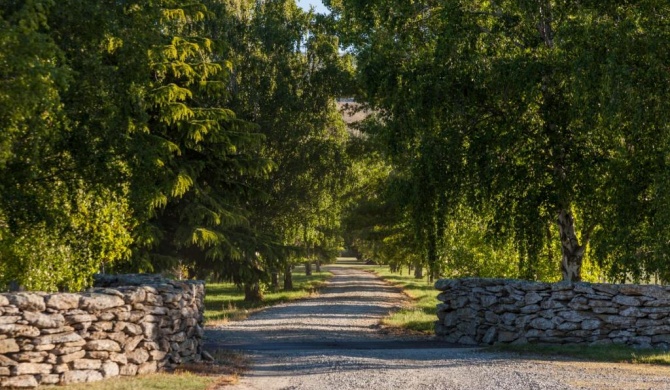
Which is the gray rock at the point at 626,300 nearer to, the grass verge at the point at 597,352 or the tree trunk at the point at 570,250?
the grass verge at the point at 597,352

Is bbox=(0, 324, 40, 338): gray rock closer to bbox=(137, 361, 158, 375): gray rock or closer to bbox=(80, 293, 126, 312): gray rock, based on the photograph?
bbox=(80, 293, 126, 312): gray rock

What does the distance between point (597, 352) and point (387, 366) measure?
422 centimetres

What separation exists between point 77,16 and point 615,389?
411 inches

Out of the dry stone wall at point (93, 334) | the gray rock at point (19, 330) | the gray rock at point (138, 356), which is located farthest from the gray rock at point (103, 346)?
the gray rock at point (19, 330)

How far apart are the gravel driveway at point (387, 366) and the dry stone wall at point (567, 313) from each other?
1.12 m

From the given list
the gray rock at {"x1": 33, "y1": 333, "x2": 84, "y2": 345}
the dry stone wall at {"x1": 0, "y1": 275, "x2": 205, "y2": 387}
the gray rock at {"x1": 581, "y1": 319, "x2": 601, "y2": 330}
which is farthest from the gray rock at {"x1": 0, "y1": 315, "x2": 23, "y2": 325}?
the gray rock at {"x1": 581, "y1": 319, "x2": 601, "y2": 330}

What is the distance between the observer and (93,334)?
1277 centimetres

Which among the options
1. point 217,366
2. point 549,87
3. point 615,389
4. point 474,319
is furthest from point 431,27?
point 615,389

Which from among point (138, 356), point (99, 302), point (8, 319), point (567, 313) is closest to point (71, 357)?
point (99, 302)

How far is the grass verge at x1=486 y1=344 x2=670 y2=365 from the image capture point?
15.1m

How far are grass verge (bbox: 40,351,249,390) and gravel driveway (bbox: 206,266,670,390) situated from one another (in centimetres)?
35

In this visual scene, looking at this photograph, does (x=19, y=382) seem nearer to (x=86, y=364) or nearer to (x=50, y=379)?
(x=50, y=379)

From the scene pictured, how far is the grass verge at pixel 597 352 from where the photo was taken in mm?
15148

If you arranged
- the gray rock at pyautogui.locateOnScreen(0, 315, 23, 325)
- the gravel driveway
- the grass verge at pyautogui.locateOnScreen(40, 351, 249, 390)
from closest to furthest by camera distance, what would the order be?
the gray rock at pyautogui.locateOnScreen(0, 315, 23, 325), the grass verge at pyautogui.locateOnScreen(40, 351, 249, 390), the gravel driveway
